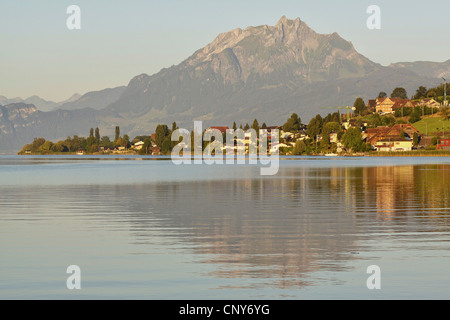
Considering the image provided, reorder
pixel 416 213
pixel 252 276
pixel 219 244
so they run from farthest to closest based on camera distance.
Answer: pixel 416 213, pixel 219 244, pixel 252 276

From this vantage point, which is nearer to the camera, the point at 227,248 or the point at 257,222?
the point at 227,248

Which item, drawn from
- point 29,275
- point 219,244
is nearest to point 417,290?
point 219,244

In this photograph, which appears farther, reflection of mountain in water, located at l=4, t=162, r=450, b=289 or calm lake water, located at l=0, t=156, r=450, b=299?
reflection of mountain in water, located at l=4, t=162, r=450, b=289

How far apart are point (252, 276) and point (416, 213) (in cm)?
1925

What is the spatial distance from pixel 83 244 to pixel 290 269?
9130 millimetres

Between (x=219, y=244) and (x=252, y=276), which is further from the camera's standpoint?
(x=219, y=244)

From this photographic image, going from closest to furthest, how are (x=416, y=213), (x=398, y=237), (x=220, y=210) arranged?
1. (x=398, y=237)
2. (x=416, y=213)
3. (x=220, y=210)

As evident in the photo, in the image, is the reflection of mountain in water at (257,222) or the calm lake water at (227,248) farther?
the reflection of mountain in water at (257,222)

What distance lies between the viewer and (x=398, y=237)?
2648 centimetres
